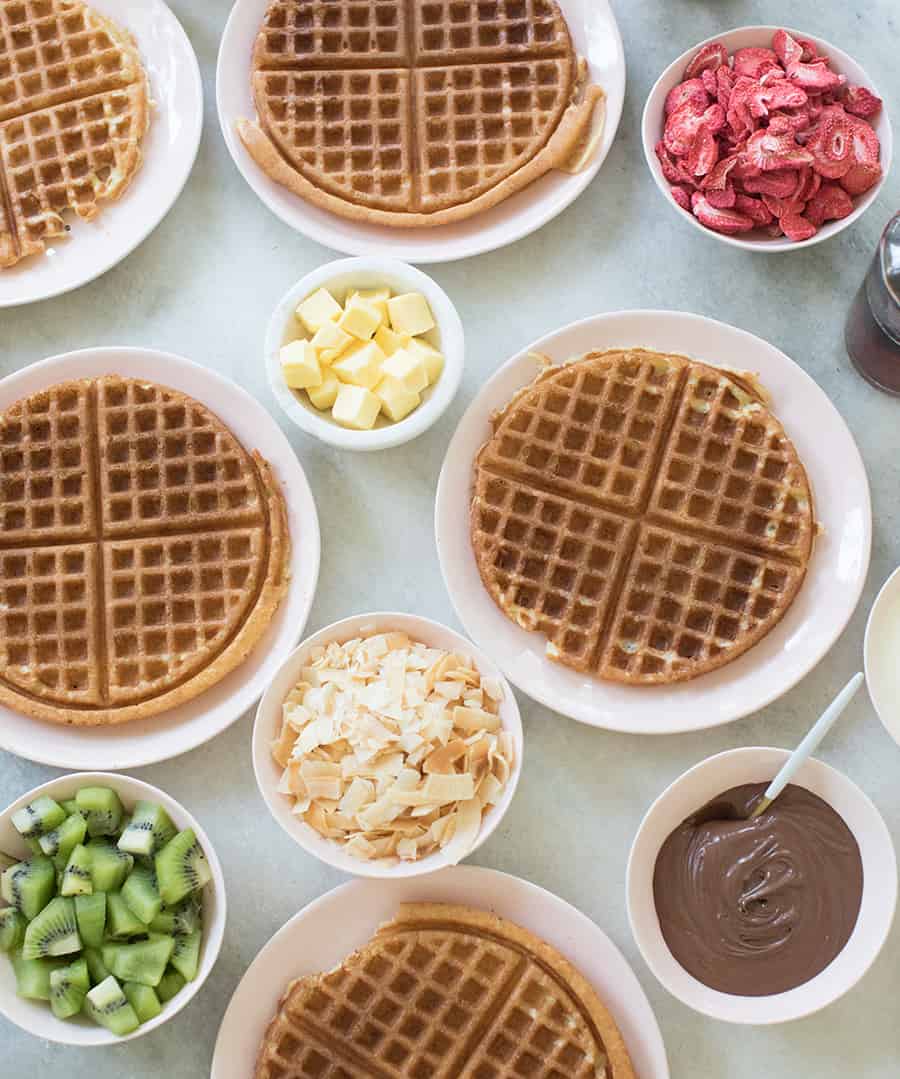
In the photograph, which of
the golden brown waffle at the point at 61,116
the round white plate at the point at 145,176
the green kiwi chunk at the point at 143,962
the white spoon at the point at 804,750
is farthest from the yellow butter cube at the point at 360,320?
the green kiwi chunk at the point at 143,962

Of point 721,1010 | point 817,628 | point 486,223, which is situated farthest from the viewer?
point 486,223

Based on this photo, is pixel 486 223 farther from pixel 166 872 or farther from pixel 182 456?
pixel 166 872

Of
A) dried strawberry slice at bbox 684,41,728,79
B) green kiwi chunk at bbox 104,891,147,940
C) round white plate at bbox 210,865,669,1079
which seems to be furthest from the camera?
dried strawberry slice at bbox 684,41,728,79

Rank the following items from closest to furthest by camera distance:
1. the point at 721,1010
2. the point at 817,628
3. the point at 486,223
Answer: the point at 721,1010, the point at 817,628, the point at 486,223

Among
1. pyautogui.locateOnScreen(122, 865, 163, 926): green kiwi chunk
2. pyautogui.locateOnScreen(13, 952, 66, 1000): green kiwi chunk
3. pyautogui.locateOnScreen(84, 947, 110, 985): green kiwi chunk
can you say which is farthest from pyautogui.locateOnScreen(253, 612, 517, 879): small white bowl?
pyautogui.locateOnScreen(13, 952, 66, 1000): green kiwi chunk

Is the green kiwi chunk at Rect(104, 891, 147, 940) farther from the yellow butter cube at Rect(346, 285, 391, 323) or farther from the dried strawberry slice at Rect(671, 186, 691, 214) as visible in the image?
the dried strawberry slice at Rect(671, 186, 691, 214)

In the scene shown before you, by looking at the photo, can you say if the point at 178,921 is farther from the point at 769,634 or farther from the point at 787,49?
the point at 787,49

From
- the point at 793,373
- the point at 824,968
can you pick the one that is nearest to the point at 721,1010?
the point at 824,968
